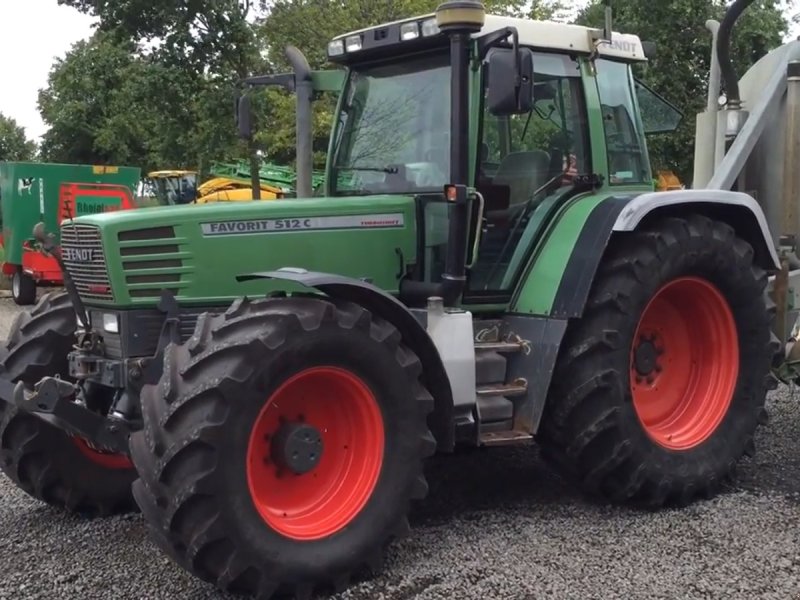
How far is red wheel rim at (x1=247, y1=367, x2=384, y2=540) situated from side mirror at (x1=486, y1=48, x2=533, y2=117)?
133 centimetres

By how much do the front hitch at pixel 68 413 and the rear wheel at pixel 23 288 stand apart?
12.1m

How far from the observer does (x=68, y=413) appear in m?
3.88

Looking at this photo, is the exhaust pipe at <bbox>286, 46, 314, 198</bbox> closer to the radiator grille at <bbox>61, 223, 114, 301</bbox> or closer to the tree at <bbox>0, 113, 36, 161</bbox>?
the radiator grille at <bbox>61, 223, 114, 301</bbox>

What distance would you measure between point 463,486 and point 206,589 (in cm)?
180

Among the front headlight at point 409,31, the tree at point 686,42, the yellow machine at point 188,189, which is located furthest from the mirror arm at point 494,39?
the yellow machine at point 188,189

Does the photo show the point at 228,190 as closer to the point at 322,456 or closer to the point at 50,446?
the point at 50,446

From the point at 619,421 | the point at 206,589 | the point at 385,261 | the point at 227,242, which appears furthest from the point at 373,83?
the point at 206,589

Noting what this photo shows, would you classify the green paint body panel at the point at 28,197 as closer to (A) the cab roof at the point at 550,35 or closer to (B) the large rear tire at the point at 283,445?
(A) the cab roof at the point at 550,35

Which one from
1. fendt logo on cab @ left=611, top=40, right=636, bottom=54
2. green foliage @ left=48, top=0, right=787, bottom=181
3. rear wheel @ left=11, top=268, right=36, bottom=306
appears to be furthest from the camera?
rear wheel @ left=11, top=268, right=36, bottom=306

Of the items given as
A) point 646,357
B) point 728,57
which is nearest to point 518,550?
point 646,357

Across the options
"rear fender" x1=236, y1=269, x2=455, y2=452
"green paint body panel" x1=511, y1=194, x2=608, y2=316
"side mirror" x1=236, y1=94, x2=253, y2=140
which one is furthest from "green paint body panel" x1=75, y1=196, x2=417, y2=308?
"side mirror" x1=236, y1=94, x2=253, y2=140

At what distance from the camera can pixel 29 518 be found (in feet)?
16.0

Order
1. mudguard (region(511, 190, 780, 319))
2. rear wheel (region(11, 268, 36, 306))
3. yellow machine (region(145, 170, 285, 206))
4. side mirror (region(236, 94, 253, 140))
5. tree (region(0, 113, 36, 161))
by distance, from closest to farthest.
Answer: mudguard (region(511, 190, 780, 319)) → side mirror (region(236, 94, 253, 140)) → rear wheel (region(11, 268, 36, 306)) → yellow machine (region(145, 170, 285, 206)) → tree (region(0, 113, 36, 161))

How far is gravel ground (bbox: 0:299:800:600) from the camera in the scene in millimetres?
3797
